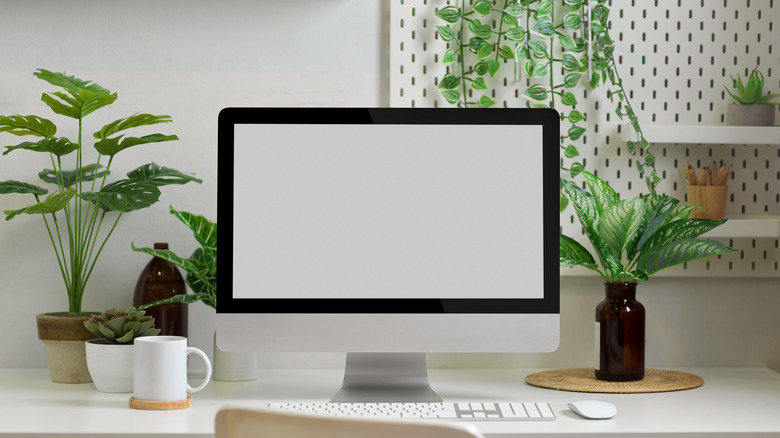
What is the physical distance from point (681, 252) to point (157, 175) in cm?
104

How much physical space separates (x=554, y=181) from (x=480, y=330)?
0.95 ft

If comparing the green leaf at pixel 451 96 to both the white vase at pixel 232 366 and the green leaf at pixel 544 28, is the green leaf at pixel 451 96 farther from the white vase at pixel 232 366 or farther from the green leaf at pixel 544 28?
the white vase at pixel 232 366

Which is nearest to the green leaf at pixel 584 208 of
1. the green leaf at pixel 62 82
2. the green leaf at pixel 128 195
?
the green leaf at pixel 128 195

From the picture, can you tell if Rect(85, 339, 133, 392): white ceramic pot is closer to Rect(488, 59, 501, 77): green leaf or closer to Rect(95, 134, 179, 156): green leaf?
Rect(95, 134, 179, 156): green leaf

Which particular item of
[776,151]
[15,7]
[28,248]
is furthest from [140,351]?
[776,151]

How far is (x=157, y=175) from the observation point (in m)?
1.64

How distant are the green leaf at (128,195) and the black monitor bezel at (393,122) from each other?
0.22m

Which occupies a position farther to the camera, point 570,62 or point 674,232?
point 570,62

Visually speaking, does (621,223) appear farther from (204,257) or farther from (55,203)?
(55,203)

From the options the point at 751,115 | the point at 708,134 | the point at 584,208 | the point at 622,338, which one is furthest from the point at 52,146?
the point at 751,115

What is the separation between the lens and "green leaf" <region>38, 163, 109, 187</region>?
170 cm

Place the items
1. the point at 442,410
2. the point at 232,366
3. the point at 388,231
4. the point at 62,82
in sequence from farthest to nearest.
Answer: the point at 232,366
the point at 62,82
the point at 388,231
the point at 442,410

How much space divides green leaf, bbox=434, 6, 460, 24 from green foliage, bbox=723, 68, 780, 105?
0.63m

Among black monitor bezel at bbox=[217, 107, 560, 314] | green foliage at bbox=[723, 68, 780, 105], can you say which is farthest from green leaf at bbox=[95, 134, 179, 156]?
green foliage at bbox=[723, 68, 780, 105]
